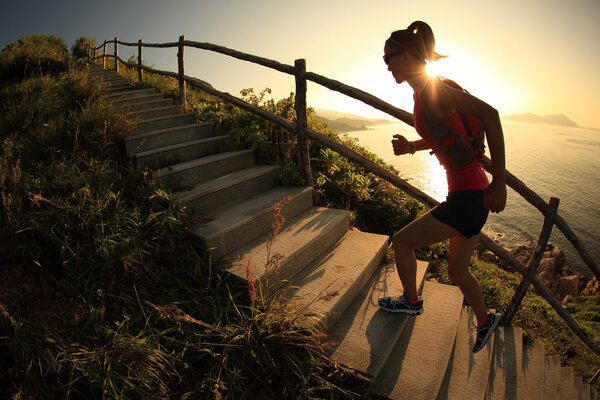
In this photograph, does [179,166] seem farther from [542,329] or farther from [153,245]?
[542,329]

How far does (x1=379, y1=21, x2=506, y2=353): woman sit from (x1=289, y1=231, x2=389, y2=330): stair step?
658 millimetres

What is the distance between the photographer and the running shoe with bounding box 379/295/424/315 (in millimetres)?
2658

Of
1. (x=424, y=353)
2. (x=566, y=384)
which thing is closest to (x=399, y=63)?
(x=424, y=353)

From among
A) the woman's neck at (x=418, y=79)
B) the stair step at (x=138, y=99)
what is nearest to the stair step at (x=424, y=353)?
the woman's neck at (x=418, y=79)

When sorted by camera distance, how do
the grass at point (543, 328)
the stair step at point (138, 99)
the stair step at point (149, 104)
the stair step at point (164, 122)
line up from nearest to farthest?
the grass at point (543, 328), the stair step at point (164, 122), the stair step at point (149, 104), the stair step at point (138, 99)

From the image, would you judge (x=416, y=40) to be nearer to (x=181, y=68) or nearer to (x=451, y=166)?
(x=451, y=166)

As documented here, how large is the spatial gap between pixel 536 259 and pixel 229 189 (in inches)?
138

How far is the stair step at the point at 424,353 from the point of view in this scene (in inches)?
86.7

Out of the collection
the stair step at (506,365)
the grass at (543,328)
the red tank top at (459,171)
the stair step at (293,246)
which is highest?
the red tank top at (459,171)

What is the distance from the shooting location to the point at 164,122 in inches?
209

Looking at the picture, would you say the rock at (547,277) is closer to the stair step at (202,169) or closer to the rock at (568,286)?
the rock at (568,286)

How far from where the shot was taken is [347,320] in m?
2.70

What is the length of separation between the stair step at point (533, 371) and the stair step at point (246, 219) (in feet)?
9.32

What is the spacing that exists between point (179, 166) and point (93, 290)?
1896 mm
